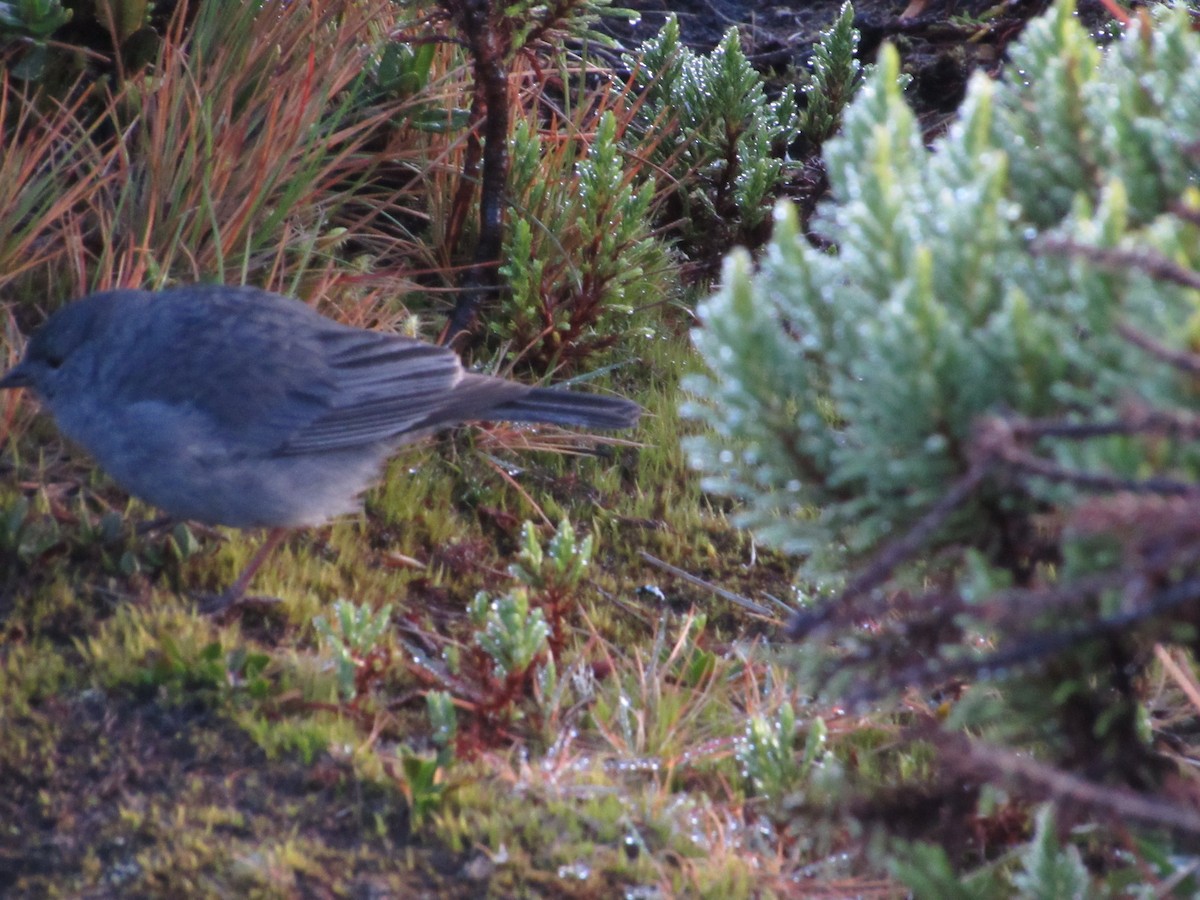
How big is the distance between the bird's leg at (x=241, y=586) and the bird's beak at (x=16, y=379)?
3.07ft

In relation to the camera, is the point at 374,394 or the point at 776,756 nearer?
the point at 776,756

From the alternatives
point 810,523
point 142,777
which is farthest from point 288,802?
point 810,523

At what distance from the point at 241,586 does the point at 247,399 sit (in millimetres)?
681

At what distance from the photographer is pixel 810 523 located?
2420 mm

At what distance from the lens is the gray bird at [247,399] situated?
13.0ft

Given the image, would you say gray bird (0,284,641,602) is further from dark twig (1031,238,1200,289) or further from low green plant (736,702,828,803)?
dark twig (1031,238,1200,289)

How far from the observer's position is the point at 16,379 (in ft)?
13.4

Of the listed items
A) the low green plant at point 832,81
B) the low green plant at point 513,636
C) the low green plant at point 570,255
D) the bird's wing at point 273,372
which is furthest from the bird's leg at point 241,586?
the low green plant at point 832,81

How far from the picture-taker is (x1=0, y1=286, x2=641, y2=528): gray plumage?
13.0 ft

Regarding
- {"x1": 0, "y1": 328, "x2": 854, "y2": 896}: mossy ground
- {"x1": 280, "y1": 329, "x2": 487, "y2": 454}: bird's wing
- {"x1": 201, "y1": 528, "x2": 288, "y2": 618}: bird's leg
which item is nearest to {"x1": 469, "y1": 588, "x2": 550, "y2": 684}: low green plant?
{"x1": 0, "y1": 328, "x2": 854, "y2": 896}: mossy ground

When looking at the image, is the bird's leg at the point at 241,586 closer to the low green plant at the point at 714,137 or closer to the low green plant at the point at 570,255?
the low green plant at the point at 570,255

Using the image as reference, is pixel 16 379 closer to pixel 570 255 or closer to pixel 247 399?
pixel 247 399

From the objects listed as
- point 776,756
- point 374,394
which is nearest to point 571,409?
point 374,394

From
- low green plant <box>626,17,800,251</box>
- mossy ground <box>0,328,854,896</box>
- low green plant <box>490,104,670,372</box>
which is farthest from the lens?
low green plant <box>626,17,800,251</box>
